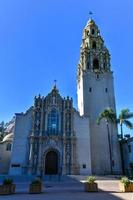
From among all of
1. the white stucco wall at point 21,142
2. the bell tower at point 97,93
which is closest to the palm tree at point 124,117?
the bell tower at point 97,93

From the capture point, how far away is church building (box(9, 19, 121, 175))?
32469mm

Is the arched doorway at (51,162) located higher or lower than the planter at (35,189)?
higher

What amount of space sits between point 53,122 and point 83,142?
591cm

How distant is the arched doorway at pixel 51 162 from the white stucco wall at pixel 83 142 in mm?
3674

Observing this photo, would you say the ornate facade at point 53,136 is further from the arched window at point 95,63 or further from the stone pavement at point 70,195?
the stone pavement at point 70,195

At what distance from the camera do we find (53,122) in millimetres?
35438

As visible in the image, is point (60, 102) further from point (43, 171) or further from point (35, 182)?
point (35, 182)

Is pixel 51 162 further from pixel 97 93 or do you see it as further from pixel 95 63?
pixel 95 63

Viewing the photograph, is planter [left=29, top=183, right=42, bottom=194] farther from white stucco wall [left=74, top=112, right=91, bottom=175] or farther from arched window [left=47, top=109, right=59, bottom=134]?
arched window [left=47, top=109, right=59, bottom=134]

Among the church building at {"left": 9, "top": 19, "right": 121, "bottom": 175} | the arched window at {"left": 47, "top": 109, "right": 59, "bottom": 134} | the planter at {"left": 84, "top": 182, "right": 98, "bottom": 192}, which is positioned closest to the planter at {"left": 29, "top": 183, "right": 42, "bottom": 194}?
the planter at {"left": 84, "top": 182, "right": 98, "bottom": 192}

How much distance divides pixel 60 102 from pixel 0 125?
32002 millimetres

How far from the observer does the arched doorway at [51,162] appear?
33000 millimetres

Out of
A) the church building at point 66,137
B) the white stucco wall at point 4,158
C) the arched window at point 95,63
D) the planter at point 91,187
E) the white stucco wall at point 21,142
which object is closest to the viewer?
the planter at point 91,187

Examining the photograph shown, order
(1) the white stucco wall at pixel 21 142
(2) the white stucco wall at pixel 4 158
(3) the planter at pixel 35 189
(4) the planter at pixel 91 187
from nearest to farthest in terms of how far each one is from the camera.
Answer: (3) the planter at pixel 35 189 < (4) the planter at pixel 91 187 < (1) the white stucco wall at pixel 21 142 < (2) the white stucco wall at pixel 4 158
